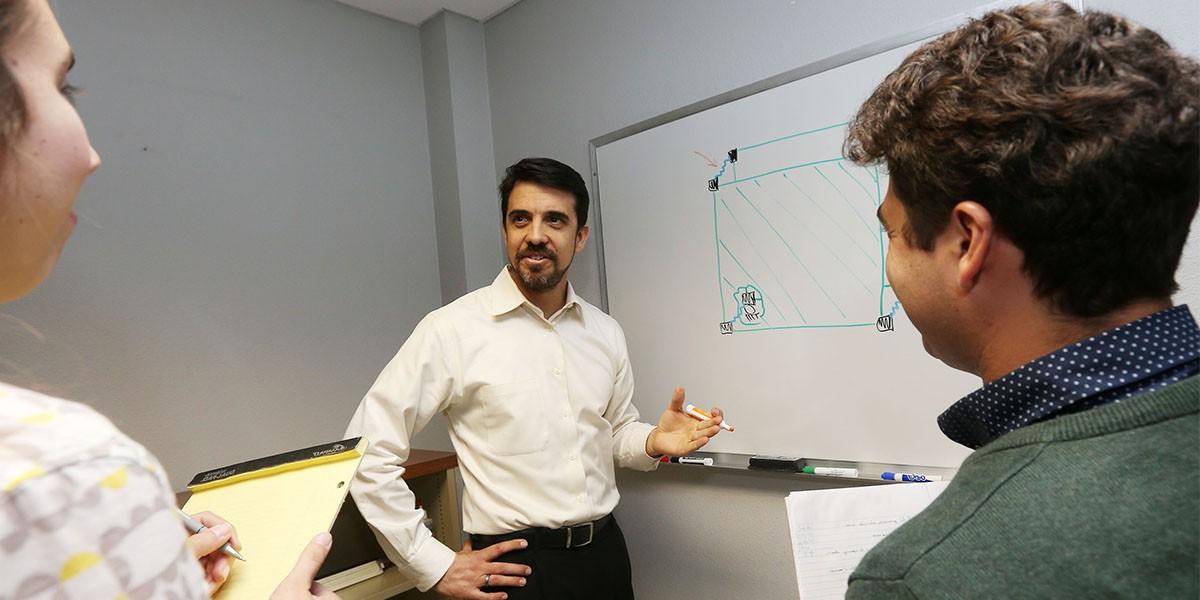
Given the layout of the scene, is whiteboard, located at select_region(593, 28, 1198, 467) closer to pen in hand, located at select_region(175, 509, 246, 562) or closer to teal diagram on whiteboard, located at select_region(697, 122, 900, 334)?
teal diagram on whiteboard, located at select_region(697, 122, 900, 334)

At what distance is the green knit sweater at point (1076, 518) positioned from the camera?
50cm

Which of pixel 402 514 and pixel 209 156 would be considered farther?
pixel 209 156

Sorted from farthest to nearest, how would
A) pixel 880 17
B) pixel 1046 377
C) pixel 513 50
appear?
pixel 513 50, pixel 880 17, pixel 1046 377

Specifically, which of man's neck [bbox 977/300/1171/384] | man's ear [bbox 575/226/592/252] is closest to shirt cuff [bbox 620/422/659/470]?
man's ear [bbox 575/226/592/252]

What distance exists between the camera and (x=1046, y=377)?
0.61 metres

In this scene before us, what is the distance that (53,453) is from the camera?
37 cm

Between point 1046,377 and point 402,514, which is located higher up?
point 1046,377

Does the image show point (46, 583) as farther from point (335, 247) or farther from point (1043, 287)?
point (335, 247)

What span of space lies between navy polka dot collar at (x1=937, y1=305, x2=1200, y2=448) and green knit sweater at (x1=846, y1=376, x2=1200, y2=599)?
3 centimetres

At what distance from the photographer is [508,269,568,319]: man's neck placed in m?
1.99

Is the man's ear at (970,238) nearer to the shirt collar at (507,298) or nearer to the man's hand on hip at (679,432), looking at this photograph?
the man's hand on hip at (679,432)

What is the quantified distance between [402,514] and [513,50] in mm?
1674

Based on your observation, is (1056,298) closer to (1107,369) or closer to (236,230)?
(1107,369)

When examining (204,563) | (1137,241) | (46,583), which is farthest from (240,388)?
(1137,241)
